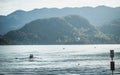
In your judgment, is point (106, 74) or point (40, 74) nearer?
point (106, 74)

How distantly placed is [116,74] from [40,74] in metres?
23.5

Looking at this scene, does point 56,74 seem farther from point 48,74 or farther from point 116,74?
point 116,74

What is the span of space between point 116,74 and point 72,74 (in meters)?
13.3

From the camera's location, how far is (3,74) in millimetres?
104750

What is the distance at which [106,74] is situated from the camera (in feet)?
312

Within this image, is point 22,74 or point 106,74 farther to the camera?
point 22,74

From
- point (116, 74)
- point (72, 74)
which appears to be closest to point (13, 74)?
point (72, 74)

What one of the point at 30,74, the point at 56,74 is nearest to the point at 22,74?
the point at 30,74

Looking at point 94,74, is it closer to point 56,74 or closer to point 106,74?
point 106,74

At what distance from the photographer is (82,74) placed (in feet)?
322

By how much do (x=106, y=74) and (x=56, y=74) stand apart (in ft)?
50.5

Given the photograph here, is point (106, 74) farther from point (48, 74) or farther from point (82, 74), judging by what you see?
point (48, 74)

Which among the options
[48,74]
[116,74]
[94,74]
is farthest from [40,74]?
[116,74]

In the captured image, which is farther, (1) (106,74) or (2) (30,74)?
(2) (30,74)
